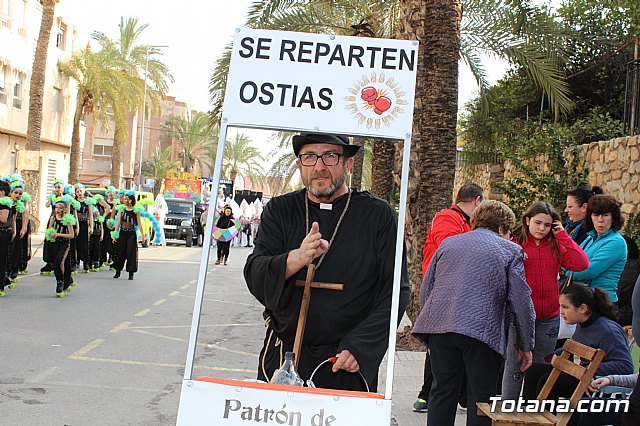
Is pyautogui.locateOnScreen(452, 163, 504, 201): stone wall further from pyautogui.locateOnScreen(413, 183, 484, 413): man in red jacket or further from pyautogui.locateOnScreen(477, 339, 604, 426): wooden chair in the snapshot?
pyautogui.locateOnScreen(477, 339, 604, 426): wooden chair

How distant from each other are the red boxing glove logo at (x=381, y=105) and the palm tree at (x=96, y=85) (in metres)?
37.6

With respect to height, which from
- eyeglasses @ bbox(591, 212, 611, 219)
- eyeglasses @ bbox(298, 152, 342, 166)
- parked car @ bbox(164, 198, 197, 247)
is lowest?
parked car @ bbox(164, 198, 197, 247)

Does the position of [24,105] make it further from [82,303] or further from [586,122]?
[586,122]

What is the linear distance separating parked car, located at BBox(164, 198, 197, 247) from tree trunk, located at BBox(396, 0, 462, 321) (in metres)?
28.2

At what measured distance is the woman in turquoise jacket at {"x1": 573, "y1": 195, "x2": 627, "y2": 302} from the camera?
7.08 m

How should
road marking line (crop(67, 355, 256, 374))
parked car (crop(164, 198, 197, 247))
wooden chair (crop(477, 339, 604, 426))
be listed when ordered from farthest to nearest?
parked car (crop(164, 198, 197, 247)) → road marking line (crop(67, 355, 256, 374)) → wooden chair (crop(477, 339, 604, 426))

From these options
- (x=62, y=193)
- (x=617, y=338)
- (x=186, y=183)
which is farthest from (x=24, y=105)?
(x=617, y=338)

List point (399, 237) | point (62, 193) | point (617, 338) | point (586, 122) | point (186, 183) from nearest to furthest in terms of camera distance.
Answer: point (399, 237)
point (617, 338)
point (586, 122)
point (62, 193)
point (186, 183)

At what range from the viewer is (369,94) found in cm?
427

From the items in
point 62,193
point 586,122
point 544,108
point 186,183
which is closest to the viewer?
point 586,122

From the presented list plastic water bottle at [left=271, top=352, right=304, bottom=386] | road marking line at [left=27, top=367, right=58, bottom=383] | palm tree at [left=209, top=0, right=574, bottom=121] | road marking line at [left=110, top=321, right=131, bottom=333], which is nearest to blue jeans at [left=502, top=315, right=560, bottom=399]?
plastic water bottle at [left=271, top=352, right=304, bottom=386]

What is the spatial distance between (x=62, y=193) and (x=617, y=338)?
1316 cm

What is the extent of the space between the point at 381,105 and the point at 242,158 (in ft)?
242

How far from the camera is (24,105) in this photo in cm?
3759
